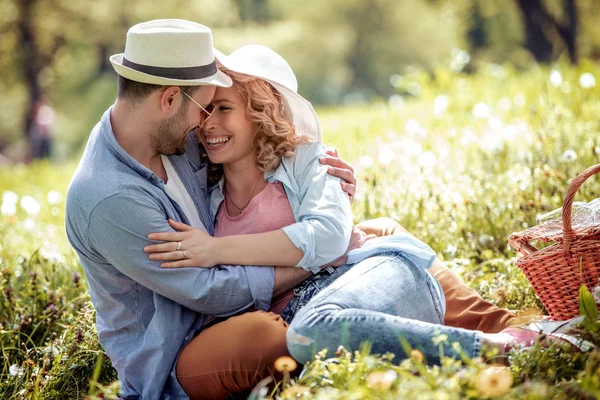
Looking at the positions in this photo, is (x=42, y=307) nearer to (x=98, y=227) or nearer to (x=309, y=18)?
(x=98, y=227)

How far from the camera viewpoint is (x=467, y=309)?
3.50 m

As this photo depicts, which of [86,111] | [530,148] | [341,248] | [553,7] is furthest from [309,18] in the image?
[341,248]

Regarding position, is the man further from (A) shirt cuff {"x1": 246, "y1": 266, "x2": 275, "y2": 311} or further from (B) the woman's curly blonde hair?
(B) the woman's curly blonde hair

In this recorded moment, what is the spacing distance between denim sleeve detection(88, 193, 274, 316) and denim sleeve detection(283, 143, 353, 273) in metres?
0.29

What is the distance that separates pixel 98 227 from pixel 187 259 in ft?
1.21

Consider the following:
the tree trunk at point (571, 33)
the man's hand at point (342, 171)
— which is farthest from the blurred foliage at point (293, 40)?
the man's hand at point (342, 171)

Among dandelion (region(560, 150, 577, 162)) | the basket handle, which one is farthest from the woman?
dandelion (region(560, 150, 577, 162))

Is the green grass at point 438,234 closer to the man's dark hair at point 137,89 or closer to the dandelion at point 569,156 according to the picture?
the dandelion at point 569,156

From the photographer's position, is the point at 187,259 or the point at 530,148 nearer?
the point at 187,259

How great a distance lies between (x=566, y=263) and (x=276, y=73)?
153cm

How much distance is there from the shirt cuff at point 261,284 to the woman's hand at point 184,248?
16cm

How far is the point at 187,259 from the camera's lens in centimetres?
307

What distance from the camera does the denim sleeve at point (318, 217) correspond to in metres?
3.21

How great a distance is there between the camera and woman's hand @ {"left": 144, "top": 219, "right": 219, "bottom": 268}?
3020 mm
